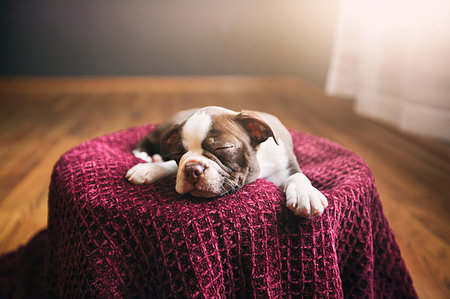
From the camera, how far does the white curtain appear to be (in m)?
1.59

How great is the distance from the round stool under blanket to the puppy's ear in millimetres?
112

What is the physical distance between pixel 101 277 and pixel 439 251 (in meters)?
1.12

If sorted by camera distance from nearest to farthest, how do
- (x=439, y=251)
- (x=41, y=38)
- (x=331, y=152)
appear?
(x=331, y=152), (x=439, y=251), (x=41, y=38)

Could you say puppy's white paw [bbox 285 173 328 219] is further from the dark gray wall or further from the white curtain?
the dark gray wall

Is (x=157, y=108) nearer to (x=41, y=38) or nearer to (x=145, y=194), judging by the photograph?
(x=41, y=38)

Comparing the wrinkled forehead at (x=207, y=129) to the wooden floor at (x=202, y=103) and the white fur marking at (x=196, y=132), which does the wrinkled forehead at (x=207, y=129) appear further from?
the wooden floor at (x=202, y=103)

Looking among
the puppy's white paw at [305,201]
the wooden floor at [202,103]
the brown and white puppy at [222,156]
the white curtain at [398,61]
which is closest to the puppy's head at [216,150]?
the brown and white puppy at [222,156]

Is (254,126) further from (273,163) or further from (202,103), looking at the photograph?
(202,103)

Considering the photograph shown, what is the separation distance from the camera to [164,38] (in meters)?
4.14

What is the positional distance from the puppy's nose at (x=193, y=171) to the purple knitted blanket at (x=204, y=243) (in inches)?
2.8

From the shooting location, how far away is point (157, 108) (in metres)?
3.28

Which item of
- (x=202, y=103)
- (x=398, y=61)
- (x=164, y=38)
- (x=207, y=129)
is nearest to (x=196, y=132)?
(x=207, y=129)

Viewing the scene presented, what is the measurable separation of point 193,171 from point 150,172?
0.20 metres

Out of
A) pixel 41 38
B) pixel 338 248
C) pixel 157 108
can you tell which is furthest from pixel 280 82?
pixel 338 248
